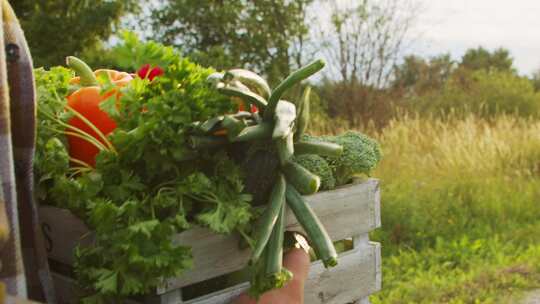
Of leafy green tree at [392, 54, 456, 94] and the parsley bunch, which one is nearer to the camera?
the parsley bunch

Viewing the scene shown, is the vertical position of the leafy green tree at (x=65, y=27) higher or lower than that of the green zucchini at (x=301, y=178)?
higher

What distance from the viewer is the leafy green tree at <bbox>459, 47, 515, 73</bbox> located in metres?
25.3

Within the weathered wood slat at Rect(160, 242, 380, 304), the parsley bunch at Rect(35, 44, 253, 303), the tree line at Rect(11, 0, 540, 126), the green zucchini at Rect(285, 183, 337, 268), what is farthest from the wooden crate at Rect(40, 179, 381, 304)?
the tree line at Rect(11, 0, 540, 126)

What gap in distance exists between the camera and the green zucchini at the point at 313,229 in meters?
1.91

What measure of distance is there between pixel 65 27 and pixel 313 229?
12.6 metres

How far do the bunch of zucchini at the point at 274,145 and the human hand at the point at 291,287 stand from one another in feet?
0.46

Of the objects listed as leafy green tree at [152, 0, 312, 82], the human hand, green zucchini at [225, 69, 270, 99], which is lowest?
the human hand

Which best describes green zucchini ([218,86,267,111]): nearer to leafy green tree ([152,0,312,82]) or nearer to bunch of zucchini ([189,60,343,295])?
bunch of zucchini ([189,60,343,295])

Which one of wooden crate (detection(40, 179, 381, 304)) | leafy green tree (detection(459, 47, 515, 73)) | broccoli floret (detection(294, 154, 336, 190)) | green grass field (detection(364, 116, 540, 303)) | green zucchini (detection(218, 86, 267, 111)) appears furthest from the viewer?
leafy green tree (detection(459, 47, 515, 73))

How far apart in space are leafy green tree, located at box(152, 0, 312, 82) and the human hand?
12.2m

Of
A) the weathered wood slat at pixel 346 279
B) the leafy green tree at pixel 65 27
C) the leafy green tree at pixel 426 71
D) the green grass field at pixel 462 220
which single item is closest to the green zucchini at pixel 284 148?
the weathered wood slat at pixel 346 279

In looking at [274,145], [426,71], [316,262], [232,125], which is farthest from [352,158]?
[426,71]

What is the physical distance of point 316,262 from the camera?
248 cm

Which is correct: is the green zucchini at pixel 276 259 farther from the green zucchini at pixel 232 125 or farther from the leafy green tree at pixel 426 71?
the leafy green tree at pixel 426 71
